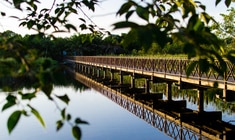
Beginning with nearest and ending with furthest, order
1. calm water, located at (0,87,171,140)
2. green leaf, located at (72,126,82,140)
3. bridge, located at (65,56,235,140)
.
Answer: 1. green leaf, located at (72,126,82,140)
2. bridge, located at (65,56,235,140)
3. calm water, located at (0,87,171,140)

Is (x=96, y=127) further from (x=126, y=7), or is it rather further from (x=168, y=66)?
(x=126, y=7)

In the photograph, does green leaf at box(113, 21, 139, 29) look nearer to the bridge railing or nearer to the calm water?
the bridge railing

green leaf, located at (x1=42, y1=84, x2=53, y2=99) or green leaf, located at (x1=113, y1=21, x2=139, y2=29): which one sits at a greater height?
green leaf, located at (x1=113, y1=21, x2=139, y2=29)

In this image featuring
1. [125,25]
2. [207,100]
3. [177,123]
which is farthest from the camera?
[207,100]

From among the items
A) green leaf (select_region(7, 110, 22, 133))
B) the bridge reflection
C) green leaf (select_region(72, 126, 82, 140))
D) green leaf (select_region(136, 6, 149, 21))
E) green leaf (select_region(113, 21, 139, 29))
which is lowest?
the bridge reflection

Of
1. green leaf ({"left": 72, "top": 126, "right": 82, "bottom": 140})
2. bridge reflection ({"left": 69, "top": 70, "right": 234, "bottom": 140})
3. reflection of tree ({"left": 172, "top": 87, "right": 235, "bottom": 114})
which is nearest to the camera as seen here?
green leaf ({"left": 72, "top": 126, "right": 82, "bottom": 140})

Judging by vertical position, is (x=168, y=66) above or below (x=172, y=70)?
above

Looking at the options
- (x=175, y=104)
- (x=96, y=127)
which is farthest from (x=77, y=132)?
(x=175, y=104)

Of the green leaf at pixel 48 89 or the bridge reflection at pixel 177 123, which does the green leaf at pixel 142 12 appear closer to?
the green leaf at pixel 48 89

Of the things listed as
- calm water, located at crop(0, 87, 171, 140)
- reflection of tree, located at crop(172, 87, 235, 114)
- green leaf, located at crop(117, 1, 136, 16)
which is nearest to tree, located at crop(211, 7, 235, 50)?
reflection of tree, located at crop(172, 87, 235, 114)

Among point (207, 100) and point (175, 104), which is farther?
point (207, 100)

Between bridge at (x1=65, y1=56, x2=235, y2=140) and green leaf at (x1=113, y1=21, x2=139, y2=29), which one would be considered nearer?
green leaf at (x1=113, y1=21, x2=139, y2=29)

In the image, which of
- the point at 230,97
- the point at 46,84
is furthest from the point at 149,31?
the point at 230,97

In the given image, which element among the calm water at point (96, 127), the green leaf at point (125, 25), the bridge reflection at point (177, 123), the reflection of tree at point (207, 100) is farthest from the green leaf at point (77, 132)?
the reflection of tree at point (207, 100)
